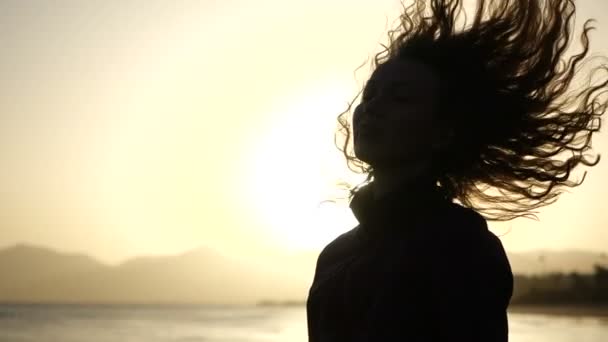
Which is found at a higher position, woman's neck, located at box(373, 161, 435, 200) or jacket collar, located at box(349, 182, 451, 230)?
woman's neck, located at box(373, 161, 435, 200)

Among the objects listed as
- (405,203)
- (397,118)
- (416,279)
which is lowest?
→ (416,279)

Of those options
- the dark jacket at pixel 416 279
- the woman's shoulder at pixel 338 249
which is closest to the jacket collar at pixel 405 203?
the dark jacket at pixel 416 279

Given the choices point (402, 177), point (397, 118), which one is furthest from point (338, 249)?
point (397, 118)

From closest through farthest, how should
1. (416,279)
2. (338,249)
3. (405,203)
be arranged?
1. (416,279)
2. (405,203)
3. (338,249)

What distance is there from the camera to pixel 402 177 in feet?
8.14

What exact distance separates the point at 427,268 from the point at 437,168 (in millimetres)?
480

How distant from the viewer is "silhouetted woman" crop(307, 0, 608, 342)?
2.17m

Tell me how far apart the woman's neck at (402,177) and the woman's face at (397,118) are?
2 cm

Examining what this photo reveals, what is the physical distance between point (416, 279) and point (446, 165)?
0.57 m

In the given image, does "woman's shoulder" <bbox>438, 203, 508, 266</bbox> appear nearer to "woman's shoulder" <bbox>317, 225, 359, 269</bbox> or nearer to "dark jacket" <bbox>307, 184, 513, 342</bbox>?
"dark jacket" <bbox>307, 184, 513, 342</bbox>

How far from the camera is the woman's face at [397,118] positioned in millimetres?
2471

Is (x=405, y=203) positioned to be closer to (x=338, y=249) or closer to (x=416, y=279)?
(x=416, y=279)

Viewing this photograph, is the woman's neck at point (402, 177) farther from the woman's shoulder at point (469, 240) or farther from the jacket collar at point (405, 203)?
the woman's shoulder at point (469, 240)

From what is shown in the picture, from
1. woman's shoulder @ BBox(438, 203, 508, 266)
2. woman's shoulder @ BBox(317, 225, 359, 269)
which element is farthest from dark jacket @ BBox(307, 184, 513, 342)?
woman's shoulder @ BBox(317, 225, 359, 269)
